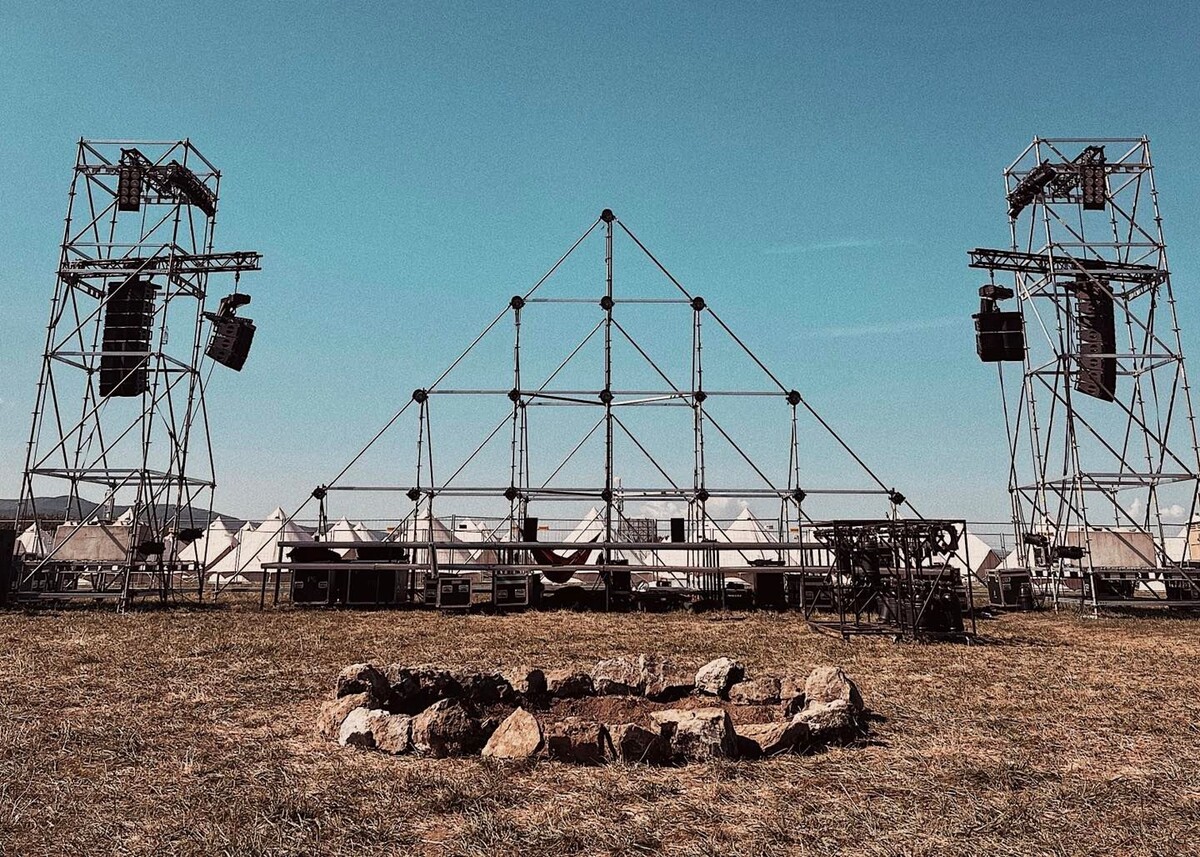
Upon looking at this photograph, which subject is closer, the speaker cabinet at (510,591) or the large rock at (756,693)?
the large rock at (756,693)

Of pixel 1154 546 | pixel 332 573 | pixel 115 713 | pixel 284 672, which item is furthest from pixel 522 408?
pixel 1154 546

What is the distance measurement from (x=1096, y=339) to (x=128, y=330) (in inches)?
1099

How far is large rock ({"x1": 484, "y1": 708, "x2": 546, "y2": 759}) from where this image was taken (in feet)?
20.2

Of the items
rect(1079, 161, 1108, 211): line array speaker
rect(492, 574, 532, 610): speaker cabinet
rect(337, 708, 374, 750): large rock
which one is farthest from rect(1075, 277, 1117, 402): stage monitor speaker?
rect(337, 708, 374, 750): large rock

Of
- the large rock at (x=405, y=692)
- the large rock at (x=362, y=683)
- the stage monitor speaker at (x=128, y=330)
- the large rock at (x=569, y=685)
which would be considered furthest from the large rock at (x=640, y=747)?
the stage monitor speaker at (x=128, y=330)

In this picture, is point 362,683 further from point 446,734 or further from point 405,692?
point 446,734

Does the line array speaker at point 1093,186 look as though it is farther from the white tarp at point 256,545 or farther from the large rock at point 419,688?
the white tarp at point 256,545

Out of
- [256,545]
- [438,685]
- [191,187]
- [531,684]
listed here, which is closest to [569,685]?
[531,684]

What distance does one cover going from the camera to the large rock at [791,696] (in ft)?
25.2

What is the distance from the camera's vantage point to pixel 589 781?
223 inches

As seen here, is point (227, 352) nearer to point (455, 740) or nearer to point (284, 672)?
point (284, 672)

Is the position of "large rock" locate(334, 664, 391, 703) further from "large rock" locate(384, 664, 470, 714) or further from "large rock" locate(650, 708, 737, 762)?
"large rock" locate(650, 708, 737, 762)

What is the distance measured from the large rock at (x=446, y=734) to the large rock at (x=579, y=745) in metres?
0.63

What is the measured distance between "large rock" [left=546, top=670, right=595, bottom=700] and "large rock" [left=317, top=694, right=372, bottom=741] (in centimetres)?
190
